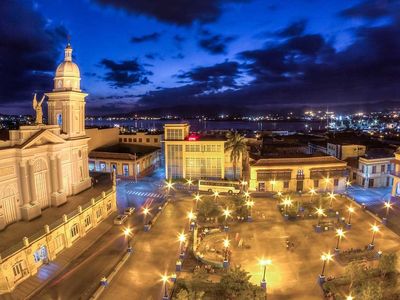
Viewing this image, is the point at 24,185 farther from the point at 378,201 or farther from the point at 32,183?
the point at 378,201

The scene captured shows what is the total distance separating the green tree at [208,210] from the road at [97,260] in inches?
148

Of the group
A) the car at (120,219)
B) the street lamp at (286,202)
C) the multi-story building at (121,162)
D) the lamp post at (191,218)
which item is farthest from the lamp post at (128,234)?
the multi-story building at (121,162)

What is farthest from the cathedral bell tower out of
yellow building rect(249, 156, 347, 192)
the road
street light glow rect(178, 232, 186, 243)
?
yellow building rect(249, 156, 347, 192)

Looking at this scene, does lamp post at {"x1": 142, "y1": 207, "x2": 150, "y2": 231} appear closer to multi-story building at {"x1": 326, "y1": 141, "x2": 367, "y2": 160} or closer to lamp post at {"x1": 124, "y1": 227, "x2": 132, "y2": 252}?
lamp post at {"x1": 124, "y1": 227, "x2": 132, "y2": 252}

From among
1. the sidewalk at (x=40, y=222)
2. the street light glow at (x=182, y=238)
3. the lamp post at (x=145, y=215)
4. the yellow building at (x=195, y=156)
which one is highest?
the yellow building at (x=195, y=156)

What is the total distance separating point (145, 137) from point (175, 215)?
111 ft

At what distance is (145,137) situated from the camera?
2741 inches

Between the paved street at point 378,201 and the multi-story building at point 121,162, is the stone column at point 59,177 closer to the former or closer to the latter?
the multi-story building at point 121,162

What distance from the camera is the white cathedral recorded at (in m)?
28.3

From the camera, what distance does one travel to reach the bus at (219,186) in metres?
47.8

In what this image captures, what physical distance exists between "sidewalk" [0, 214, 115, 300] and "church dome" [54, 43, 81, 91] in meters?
17.6

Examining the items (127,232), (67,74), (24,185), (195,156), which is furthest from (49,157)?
(195,156)

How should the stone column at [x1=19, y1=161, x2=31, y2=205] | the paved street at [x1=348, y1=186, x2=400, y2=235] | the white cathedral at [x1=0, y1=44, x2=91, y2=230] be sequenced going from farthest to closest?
the paved street at [x1=348, y1=186, x2=400, y2=235] → the stone column at [x1=19, y1=161, x2=31, y2=205] → the white cathedral at [x1=0, y1=44, x2=91, y2=230]

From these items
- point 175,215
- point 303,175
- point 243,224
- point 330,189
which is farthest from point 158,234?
point 330,189
